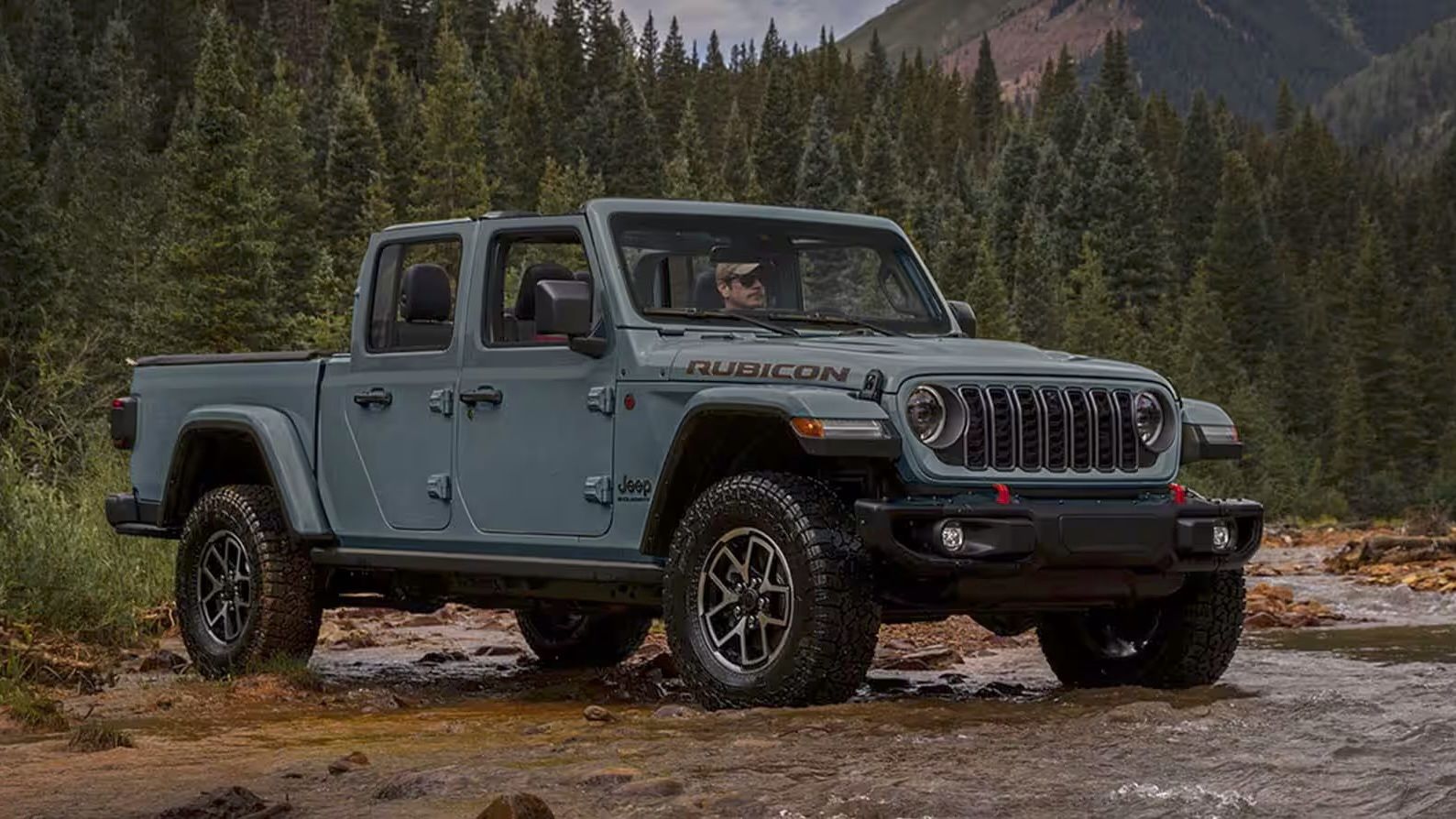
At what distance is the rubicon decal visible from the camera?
7.16 metres

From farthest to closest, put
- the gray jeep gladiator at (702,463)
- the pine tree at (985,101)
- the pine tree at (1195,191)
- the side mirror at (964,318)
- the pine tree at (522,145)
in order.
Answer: the pine tree at (985,101) → the pine tree at (1195,191) → the pine tree at (522,145) → the side mirror at (964,318) → the gray jeep gladiator at (702,463)

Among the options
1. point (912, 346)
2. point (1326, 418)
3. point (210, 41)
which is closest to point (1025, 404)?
point (912, 346)

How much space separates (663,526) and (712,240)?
1461 mm

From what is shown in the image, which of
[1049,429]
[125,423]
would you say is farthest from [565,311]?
[125,423]

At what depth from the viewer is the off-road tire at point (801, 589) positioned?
688 centimetres

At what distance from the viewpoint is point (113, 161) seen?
276 feet

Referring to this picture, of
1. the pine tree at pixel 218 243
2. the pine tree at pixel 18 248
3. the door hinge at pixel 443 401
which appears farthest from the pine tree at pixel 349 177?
the door hinge at pixel 443 401

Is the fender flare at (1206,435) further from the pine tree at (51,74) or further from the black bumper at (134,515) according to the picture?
the pine tree at (51,74)

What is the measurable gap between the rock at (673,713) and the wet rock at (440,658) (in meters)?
3.48

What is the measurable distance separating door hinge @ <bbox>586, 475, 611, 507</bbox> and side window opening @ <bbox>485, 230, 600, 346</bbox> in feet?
2.37

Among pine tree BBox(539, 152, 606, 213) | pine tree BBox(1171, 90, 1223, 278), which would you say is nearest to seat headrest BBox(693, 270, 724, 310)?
pine tree BBox(539, 152, 606, 213)

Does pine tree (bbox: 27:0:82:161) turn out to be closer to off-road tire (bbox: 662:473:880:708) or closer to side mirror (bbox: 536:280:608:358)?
side mirror (bbox: 536:280:608:358)

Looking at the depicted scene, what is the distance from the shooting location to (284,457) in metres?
9.36

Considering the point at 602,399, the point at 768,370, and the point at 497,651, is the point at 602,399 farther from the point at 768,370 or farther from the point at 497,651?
the point at 497,651
